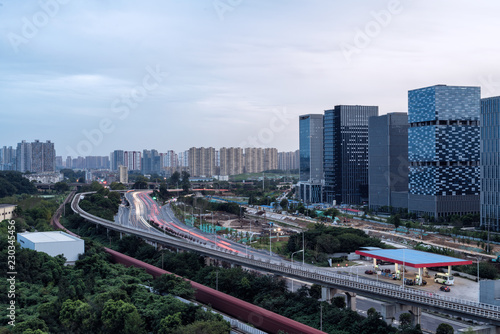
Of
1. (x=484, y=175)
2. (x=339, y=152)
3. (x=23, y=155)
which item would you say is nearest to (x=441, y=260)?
(x=484, y=175)

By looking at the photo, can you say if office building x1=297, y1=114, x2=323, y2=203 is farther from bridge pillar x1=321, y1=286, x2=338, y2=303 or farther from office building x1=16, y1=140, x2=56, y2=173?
office building x1=16, y1=140, x2=56, y2=173

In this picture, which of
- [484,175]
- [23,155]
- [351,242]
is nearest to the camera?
[351,242]

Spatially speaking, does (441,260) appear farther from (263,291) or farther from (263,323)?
(263,323)

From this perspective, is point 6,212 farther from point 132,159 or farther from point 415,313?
point 132,159

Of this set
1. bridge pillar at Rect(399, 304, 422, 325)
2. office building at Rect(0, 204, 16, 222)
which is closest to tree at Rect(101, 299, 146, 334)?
bridge pillar at Rect(399, 304, 422, 325)

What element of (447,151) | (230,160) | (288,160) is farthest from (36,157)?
(447,151)

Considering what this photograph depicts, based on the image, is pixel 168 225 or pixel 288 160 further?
pixel 288 160
